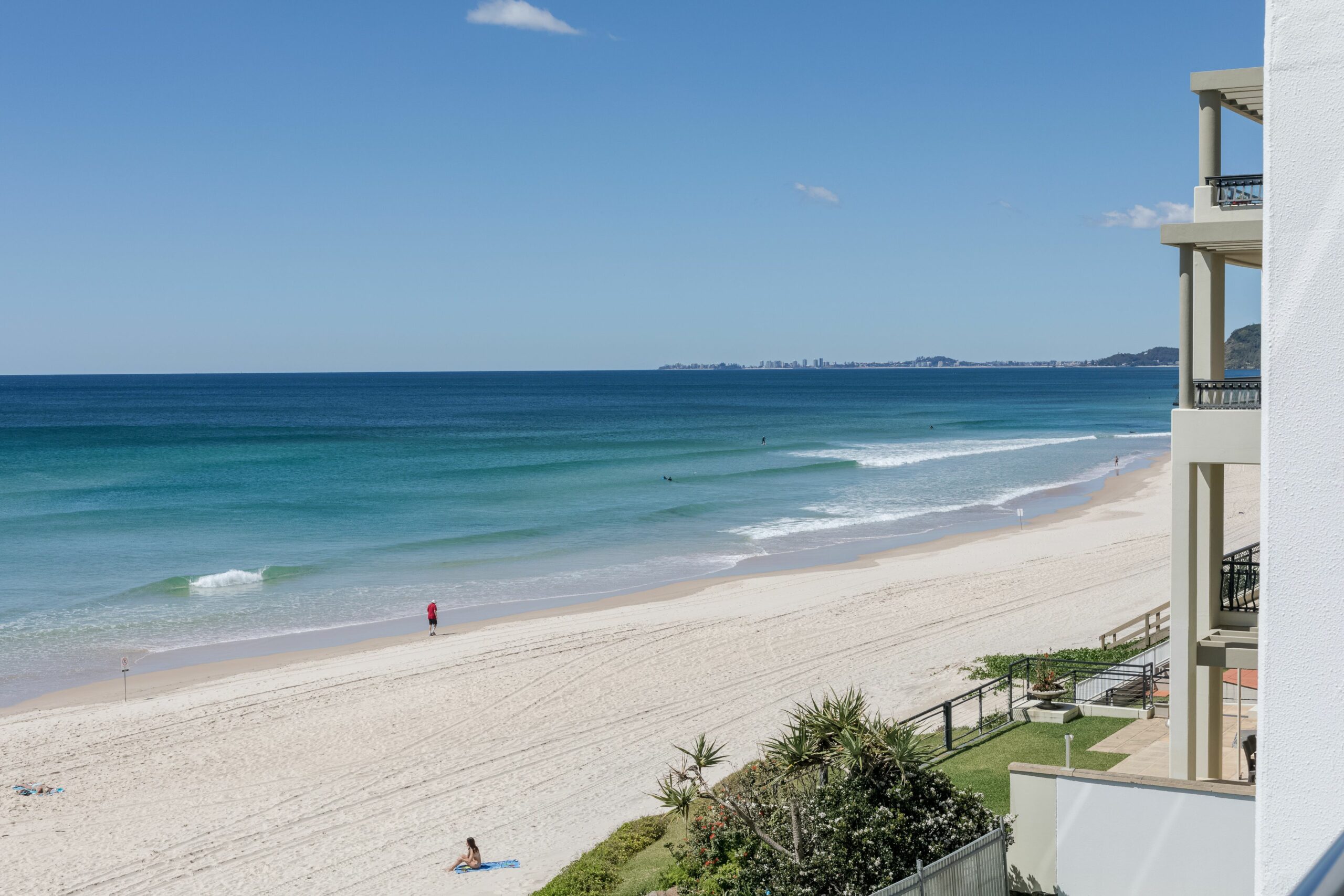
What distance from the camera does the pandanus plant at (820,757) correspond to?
32.6 ft

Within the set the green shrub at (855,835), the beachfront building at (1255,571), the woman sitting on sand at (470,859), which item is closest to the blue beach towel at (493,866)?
the woman sitting on sand at (470,859)

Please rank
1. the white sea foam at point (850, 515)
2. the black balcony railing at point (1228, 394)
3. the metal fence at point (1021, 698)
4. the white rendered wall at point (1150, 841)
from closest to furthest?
the white rendered wall at point (1150, 841)
the black balcony railing at point (1228, 394)
the metal fence at point (1021, 698)
the white sea foam at point (850, 515)

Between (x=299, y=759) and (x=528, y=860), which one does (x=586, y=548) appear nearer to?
(x=299, y=759)

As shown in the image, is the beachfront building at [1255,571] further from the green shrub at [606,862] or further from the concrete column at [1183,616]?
the green shrub at [606,862]

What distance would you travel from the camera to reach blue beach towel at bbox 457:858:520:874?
14.3 m

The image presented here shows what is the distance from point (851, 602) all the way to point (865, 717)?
61.1 ft

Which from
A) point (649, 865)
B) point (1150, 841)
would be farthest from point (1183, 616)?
point (649, 865)

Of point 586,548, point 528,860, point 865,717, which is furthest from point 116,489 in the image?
point 865,717

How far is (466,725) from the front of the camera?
66.8 feet

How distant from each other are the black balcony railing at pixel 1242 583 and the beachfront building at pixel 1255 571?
1.7 inches

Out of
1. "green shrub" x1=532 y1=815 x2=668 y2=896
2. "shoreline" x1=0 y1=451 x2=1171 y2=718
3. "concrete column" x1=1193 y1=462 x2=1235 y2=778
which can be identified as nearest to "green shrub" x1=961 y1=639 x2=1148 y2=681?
"green shrub" x1=532 y1=815 x2=668 y2=896

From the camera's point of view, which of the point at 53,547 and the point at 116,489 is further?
the point at 116,489

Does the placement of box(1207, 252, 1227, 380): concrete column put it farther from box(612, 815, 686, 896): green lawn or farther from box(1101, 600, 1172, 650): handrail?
box(1101, 600, 1172, 650): handrail

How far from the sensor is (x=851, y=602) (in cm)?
2922
